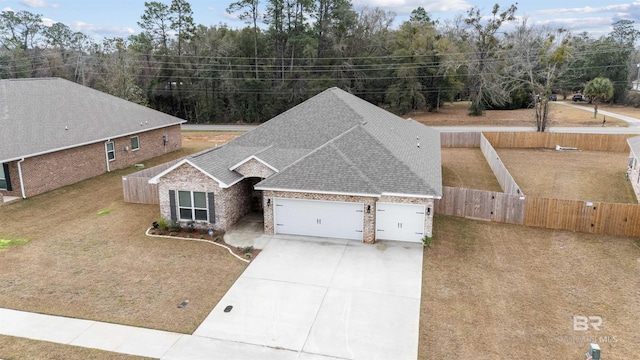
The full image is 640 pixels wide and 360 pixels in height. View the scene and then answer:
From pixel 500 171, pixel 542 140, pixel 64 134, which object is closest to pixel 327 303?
pixel 500 171

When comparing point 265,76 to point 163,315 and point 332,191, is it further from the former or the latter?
point 163,315

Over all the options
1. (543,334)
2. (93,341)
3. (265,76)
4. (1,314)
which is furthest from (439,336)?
(265,76)

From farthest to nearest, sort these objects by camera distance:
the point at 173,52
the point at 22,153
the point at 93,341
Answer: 1. the point at 173,52
2. the point at 22,153
3. the point at 93,341

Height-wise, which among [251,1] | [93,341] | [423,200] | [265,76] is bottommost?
[93,341]

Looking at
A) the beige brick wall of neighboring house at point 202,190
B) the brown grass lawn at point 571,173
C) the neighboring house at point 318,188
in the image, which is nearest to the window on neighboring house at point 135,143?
the neighboring house at point 318,188

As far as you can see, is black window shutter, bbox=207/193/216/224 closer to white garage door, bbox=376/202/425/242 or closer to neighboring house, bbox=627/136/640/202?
white garage door, bbox=376/202/425/242

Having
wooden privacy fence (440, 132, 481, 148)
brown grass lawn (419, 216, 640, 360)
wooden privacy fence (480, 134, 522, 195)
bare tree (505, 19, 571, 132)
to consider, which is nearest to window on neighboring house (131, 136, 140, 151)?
brown grass lawn (419, 216, 640, 360)

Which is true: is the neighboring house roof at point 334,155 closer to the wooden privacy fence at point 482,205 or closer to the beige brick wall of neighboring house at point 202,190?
the beige brick wall of neighboring house at point 202,190
